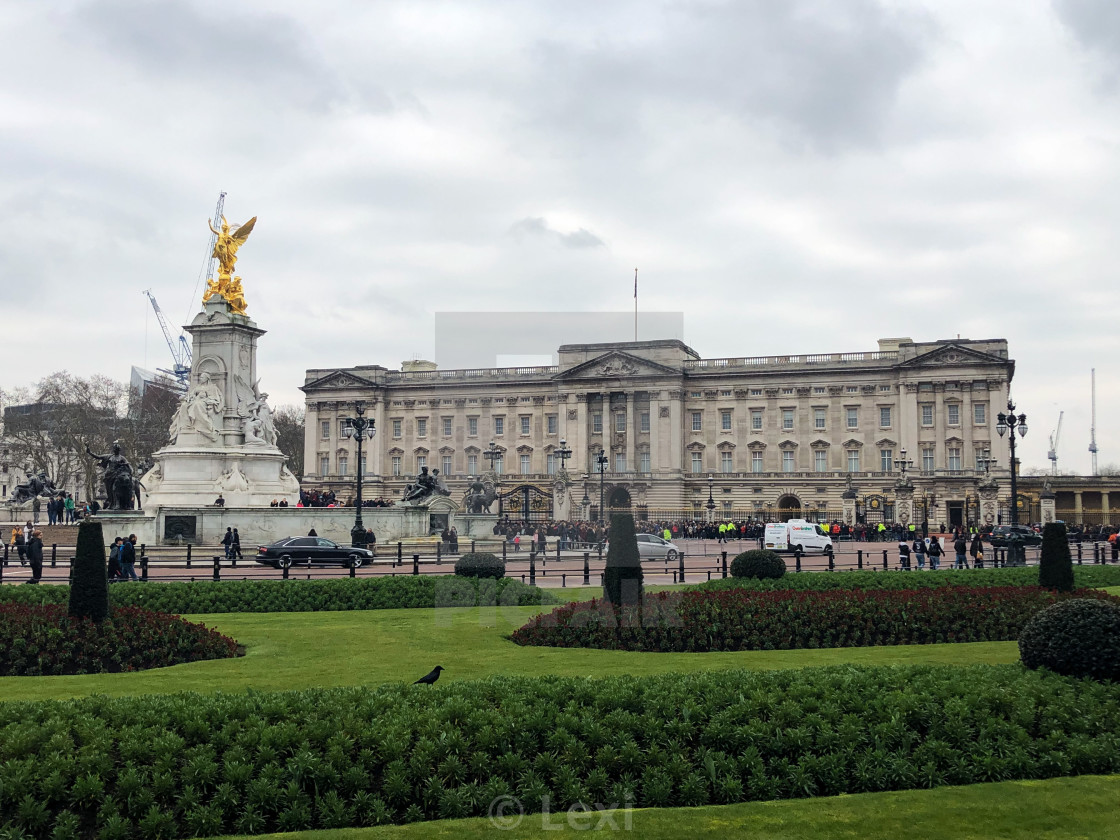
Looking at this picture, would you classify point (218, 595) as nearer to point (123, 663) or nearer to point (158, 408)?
point (123, 663)

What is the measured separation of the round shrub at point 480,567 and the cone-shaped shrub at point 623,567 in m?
5.29

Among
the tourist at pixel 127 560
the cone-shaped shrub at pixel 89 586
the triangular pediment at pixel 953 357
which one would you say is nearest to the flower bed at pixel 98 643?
the cone-shaped shrub at pixel 89 586

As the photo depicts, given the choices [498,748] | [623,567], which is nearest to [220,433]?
[623,567]

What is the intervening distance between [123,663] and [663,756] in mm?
9274

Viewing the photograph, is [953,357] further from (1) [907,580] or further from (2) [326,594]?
(2) [326,594]

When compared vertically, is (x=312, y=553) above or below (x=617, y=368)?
below

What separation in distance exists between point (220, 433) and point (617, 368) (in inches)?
2352

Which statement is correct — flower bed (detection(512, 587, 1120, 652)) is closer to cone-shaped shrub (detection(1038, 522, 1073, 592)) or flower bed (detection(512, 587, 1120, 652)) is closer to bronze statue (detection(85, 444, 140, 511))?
cone-shaped shrub (detection(1038, 522, 1073, 592))

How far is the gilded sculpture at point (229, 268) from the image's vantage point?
44.5 metres

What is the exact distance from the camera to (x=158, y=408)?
3765 inches

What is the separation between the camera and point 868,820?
930 cm

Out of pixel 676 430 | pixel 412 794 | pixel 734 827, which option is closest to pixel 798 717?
pixel 734 827

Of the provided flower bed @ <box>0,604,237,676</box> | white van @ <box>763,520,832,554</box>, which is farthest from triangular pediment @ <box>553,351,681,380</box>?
flower bed @ <box>0,604,237,676</box>

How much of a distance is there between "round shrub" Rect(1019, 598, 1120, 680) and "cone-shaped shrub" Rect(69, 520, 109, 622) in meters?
13.9
